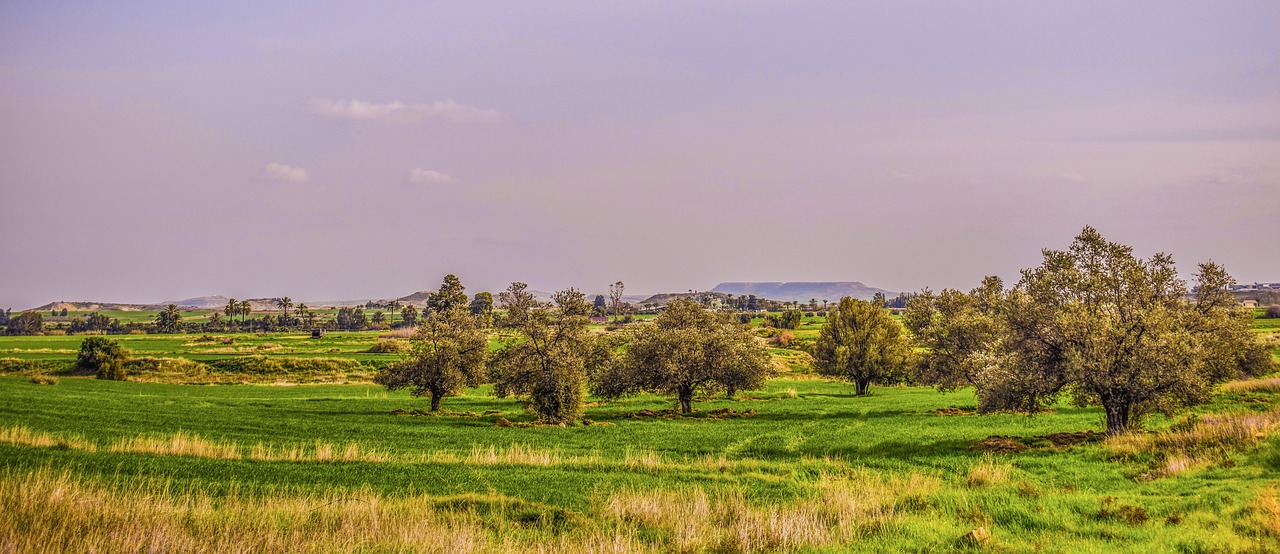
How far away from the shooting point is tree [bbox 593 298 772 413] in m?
49.0

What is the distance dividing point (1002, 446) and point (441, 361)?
34.6m

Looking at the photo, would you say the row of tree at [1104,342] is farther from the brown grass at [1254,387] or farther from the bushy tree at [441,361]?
the bushy tree at [441,361]

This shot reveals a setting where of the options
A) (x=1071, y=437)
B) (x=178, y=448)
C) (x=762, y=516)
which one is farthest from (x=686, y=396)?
(x=762, y=516)

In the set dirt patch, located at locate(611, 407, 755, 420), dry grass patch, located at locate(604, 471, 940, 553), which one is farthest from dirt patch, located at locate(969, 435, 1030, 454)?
dirt patch, located at locate(611, 407, 755, 420)

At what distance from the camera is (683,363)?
1938 inches

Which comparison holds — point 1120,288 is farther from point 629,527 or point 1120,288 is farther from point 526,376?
point 526,376

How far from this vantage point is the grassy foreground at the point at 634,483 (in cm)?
1561

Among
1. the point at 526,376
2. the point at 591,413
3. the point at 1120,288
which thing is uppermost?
the point at 1120,288

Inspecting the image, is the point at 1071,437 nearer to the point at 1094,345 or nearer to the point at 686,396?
the point at 1094,345

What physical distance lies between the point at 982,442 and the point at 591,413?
26.5 m

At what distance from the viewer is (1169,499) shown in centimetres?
1947

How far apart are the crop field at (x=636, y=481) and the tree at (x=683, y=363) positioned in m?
3.09

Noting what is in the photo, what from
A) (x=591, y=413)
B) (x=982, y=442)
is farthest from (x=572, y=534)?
(x=591, y=413)

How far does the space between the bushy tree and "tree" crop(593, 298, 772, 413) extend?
29.4 feet
